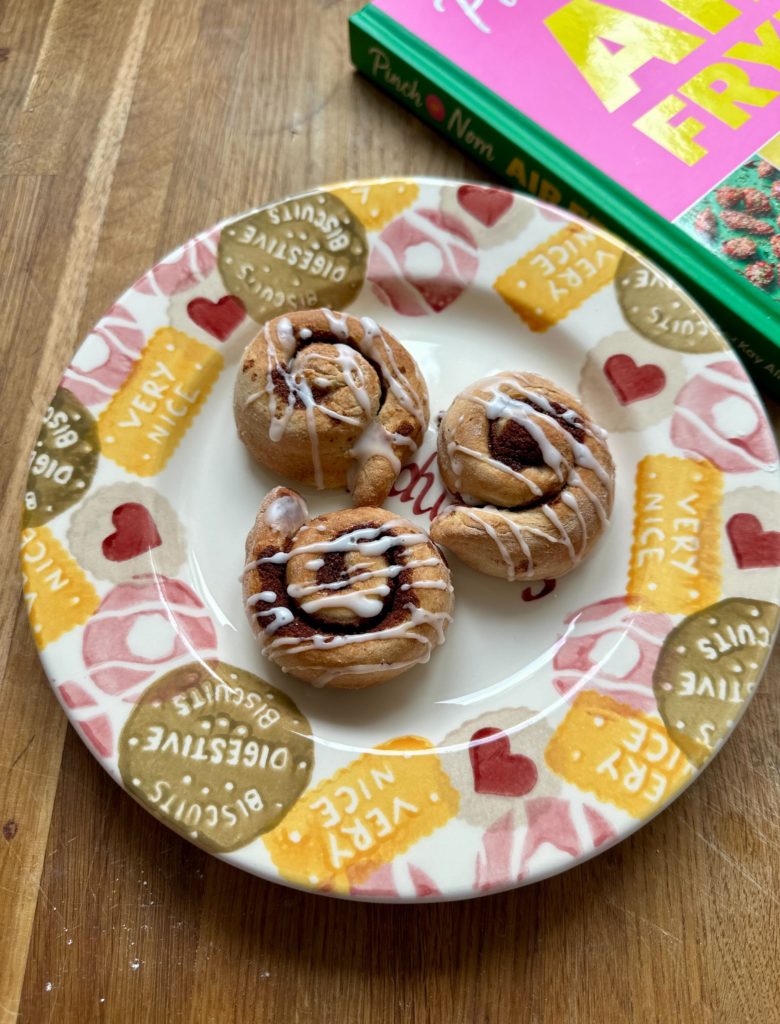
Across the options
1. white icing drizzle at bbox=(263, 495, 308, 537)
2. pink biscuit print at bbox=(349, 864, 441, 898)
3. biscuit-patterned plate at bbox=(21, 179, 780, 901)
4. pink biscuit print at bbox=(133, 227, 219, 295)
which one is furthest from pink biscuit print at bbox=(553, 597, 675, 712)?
pink biscuit print at bbox=(133, 227, 219, 295)

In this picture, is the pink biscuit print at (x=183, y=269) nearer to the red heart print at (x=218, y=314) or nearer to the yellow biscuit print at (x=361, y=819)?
the red heart print at (x=218, y=314)

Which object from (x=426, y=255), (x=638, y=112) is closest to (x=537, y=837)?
(x=426, y=255)

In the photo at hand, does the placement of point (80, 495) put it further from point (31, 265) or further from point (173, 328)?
point (31, 265)

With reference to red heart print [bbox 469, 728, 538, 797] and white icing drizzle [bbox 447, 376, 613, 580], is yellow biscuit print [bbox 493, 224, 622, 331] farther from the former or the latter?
red heart print [bbox 469, 728, 538, 797]

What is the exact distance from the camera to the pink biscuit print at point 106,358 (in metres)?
1.53

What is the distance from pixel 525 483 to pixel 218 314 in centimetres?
71

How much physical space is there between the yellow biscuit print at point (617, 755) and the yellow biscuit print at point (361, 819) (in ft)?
0.67

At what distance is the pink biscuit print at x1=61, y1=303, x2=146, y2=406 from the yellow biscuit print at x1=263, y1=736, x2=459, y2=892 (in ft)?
2.78

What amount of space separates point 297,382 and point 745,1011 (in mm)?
1293

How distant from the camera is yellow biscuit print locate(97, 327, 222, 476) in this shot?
1.52 m

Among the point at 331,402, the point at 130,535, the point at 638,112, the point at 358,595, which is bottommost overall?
the point at 130,535

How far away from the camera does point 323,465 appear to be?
4.96 ft

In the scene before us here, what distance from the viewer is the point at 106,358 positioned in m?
1.55

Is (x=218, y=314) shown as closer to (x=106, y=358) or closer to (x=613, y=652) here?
(x=106, y=358)
